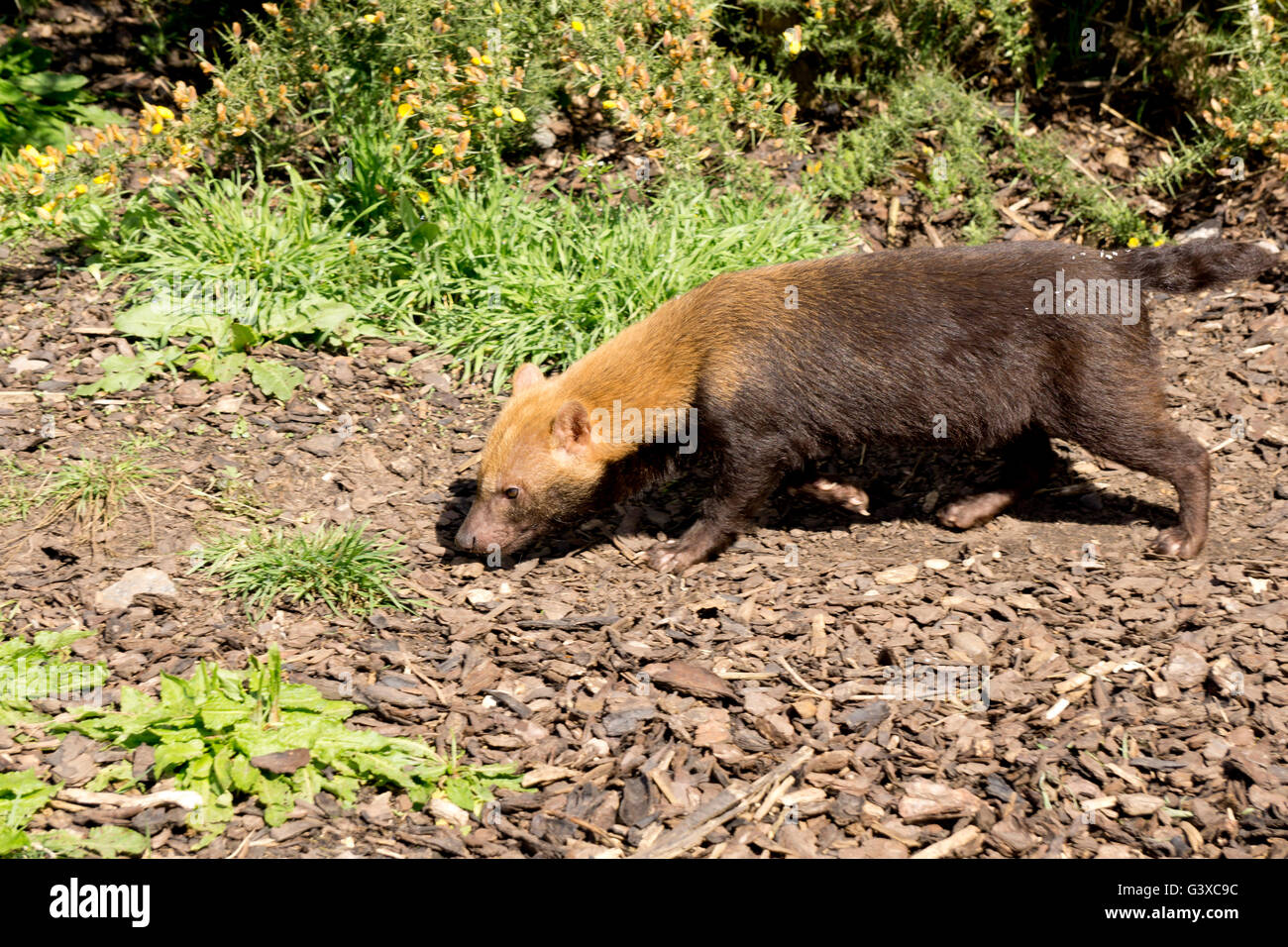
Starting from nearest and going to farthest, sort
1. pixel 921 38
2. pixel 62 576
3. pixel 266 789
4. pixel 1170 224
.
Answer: pixel 266 789, pixel 62 576, pixel 1170 224, pixel 921 38

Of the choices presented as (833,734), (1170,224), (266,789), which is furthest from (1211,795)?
(1170,224)

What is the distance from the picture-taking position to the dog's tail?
586cm

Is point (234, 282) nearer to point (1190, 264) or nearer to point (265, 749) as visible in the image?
point (265, 749)

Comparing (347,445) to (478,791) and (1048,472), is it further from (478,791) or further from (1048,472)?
(1048,472)

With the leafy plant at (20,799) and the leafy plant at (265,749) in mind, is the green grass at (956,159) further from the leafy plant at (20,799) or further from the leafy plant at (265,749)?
the leafy plant at (20,799)

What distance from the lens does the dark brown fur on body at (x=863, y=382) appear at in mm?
5895

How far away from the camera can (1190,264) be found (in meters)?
5.87

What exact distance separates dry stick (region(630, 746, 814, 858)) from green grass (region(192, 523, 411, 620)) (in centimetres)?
203

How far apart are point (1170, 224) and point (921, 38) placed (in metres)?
2.41

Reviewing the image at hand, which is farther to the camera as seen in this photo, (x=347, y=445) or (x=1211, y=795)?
(x=347, y=445)

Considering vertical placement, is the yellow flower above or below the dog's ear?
above

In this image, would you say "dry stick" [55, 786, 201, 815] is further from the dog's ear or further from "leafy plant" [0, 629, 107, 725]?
the dog's ear

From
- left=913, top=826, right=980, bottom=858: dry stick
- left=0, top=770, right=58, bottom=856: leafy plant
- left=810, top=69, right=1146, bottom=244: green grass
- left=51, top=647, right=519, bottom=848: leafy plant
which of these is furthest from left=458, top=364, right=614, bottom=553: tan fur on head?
left=810, top=69, right=1146, bottom=244: green grass

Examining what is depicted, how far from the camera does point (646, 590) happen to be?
5.88 metres
